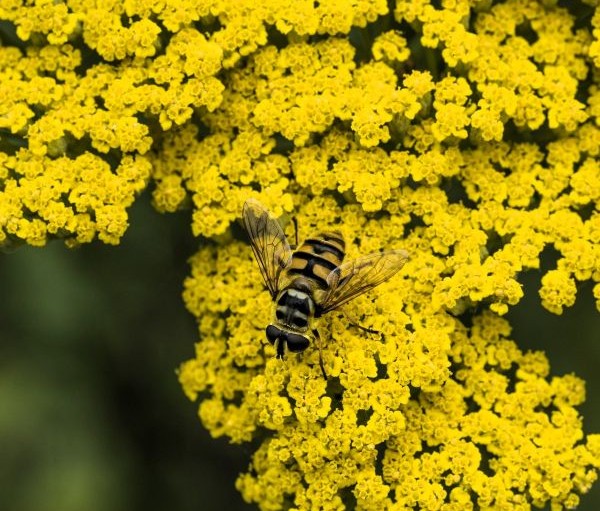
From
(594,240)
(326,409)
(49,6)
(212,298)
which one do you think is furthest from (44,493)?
(594,240)

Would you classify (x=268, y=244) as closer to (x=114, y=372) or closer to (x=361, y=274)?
(x=361, y=274)

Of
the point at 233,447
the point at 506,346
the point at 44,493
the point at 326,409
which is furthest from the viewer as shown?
the point at 233,447

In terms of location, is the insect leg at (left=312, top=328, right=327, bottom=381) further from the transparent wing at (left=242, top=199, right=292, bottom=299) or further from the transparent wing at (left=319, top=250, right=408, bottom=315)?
the transparent wing at (left=242, top=199, right=292, bottom=299)

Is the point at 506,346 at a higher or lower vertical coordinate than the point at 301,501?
A: higher

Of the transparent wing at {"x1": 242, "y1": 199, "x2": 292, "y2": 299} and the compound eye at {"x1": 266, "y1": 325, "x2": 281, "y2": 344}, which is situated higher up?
the transparent wing at {"x1": 242, "y1": 199, "x2": 292, "y2": 299}

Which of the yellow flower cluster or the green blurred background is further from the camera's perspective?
the green blurred background

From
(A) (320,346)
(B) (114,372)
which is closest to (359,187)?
(A) (320,346)

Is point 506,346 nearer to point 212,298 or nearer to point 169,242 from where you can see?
point 212,298

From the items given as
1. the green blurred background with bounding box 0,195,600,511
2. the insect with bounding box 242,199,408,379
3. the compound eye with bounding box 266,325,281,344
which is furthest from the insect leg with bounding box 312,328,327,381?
the green blurred background with bounding box 0,195,600,511

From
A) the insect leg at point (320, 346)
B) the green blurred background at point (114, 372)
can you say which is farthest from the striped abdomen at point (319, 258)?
the green blurred background at point (114, 372)
